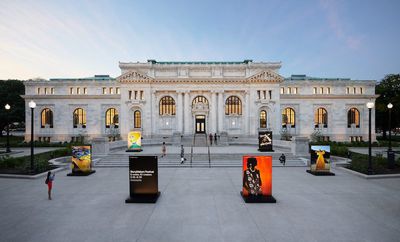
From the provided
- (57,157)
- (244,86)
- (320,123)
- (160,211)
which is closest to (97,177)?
(160,211)

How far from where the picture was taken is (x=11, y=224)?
29.7 ft

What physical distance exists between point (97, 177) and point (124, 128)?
102 ft

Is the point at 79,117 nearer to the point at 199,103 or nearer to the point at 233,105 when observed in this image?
the point at 199,103

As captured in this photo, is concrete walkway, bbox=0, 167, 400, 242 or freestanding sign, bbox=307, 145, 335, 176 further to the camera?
freestanding sign, bbox=307, 145, 335, 176

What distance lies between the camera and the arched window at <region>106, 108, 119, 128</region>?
2052 inches

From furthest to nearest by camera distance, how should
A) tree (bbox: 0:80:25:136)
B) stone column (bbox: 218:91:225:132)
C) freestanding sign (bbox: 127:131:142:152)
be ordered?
tree (bbox: 0:80:25:136), stone column (bbox: 218:91:225:132), freestanding sign (bbox: 127:131:142:152)

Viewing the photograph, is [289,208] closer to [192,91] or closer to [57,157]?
[57,157]

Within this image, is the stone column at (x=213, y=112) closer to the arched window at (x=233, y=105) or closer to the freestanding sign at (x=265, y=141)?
the arched window at (x=233, y=105)

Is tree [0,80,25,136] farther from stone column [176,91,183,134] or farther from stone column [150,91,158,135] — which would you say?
stone column [176,91,183,134]

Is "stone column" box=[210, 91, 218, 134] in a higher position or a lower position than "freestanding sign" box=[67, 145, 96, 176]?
higher

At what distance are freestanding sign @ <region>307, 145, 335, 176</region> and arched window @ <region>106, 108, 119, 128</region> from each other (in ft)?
152

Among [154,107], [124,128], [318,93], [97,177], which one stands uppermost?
[318,93]

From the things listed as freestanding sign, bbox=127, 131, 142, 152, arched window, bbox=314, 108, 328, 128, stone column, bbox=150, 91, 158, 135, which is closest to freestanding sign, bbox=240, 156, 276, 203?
freestanding sign, bbox=127, 131, 142, 152

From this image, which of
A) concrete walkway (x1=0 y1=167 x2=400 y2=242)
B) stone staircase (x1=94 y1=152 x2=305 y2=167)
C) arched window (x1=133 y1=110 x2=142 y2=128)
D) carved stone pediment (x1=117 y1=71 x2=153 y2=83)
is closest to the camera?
concrete walkway (x1=0 y1=167 x2=400 y2=242)
